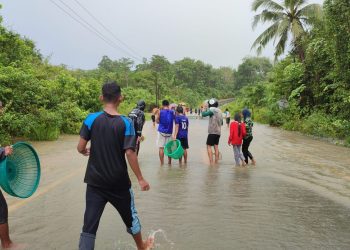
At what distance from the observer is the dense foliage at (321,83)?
18328 millimetres

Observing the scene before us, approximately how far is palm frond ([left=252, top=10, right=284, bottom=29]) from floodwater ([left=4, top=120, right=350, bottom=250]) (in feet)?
73.4

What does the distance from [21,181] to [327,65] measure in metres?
22.0

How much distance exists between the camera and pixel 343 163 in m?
13.1

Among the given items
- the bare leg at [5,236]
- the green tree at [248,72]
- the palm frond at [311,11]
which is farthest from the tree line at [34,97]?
the green tree at [248,72]

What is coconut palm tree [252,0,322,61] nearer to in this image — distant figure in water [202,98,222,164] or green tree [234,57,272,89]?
distant figure in water [202,98,222,164]

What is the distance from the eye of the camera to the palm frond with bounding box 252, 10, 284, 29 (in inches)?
1289

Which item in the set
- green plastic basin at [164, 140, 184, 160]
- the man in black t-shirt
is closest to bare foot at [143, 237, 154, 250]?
the man in black t-shirt

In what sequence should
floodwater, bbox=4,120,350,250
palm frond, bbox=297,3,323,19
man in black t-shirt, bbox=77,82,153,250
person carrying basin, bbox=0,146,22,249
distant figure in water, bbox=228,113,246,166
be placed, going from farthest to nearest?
palm frond, bbox=297,3,323,19, distant figure in water, bbox=228,113,246,166, floodwater, bbox=4,120,350,250, person carrying basin, bbox=0,146,22,249, man in black t-shirt, bbox=77,82,153,250

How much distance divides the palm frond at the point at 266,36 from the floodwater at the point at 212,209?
877 inches

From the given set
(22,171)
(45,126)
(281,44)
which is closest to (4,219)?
(22,171)

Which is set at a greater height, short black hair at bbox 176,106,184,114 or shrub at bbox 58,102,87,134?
short black hair at bbox 176,106,184,114

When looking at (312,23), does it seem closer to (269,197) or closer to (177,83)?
(269,197)

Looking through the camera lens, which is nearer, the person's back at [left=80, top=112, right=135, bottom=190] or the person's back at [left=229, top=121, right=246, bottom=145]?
the person's back at [left=80, top=112, right=135, bottom=190]

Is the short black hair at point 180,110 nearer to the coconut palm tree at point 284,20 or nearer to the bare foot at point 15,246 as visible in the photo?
the bare foot at point 15,246
